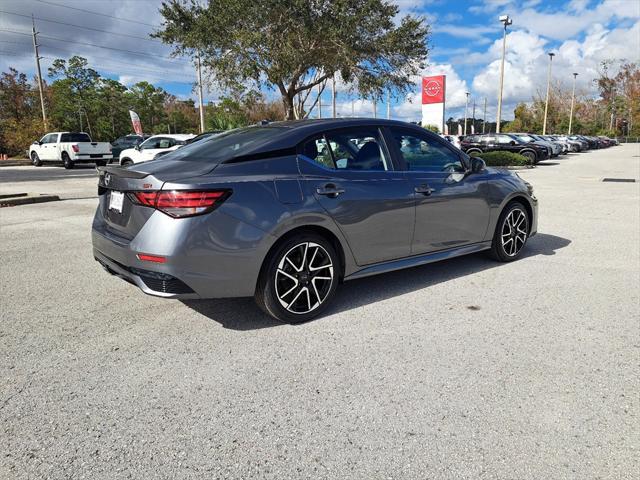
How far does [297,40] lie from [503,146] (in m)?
13.4

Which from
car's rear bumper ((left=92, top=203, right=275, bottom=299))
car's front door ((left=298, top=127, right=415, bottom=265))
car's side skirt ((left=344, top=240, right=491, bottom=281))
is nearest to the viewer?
car's rear bumper ((left=92, top=203, right=275, bottom=299))

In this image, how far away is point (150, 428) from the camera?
2404 mm

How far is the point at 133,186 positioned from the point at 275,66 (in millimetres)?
20449

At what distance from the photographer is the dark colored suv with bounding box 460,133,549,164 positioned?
2652 centimetres

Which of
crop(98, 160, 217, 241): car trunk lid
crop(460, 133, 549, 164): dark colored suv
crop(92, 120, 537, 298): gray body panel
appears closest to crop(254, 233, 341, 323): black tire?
crop(92, 120, 537, 298): gray body panel

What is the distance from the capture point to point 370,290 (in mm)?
4539

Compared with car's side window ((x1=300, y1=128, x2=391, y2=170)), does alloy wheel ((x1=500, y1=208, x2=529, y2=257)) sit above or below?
below

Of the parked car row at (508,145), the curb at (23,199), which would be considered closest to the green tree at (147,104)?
the parked car row at (508,145)

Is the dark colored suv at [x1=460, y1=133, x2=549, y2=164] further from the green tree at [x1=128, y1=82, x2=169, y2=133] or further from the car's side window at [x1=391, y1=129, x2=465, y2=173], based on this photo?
the green tree at [x1=128, y1=82, x2=169, y2=133]

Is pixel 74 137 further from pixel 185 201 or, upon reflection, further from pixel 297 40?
pixel 185 201

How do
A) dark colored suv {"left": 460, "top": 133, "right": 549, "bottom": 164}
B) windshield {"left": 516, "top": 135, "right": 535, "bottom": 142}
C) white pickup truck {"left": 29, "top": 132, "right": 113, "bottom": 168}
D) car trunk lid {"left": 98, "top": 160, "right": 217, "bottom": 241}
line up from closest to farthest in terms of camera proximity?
1. car trunk lid {"left": 98, "top": 160, "right": 217, "bottom": 241}
2. white pickup truck {"left": 29, "top": 132, "right": 113, "bottom": 168}
3. dark colored suv {"left": 460, "top": 133, "right": 549, "bottom": 164}
4. windshield {"left": 516, "top": 135, "right": 535, "bottom": 142}

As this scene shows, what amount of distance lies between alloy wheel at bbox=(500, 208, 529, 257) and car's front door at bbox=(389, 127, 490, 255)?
1.45 ft

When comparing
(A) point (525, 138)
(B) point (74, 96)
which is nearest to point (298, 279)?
(A) point (525, 138)

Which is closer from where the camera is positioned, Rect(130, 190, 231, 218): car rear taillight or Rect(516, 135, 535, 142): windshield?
Rect(130, 190, 231, 218): car rear taillight
